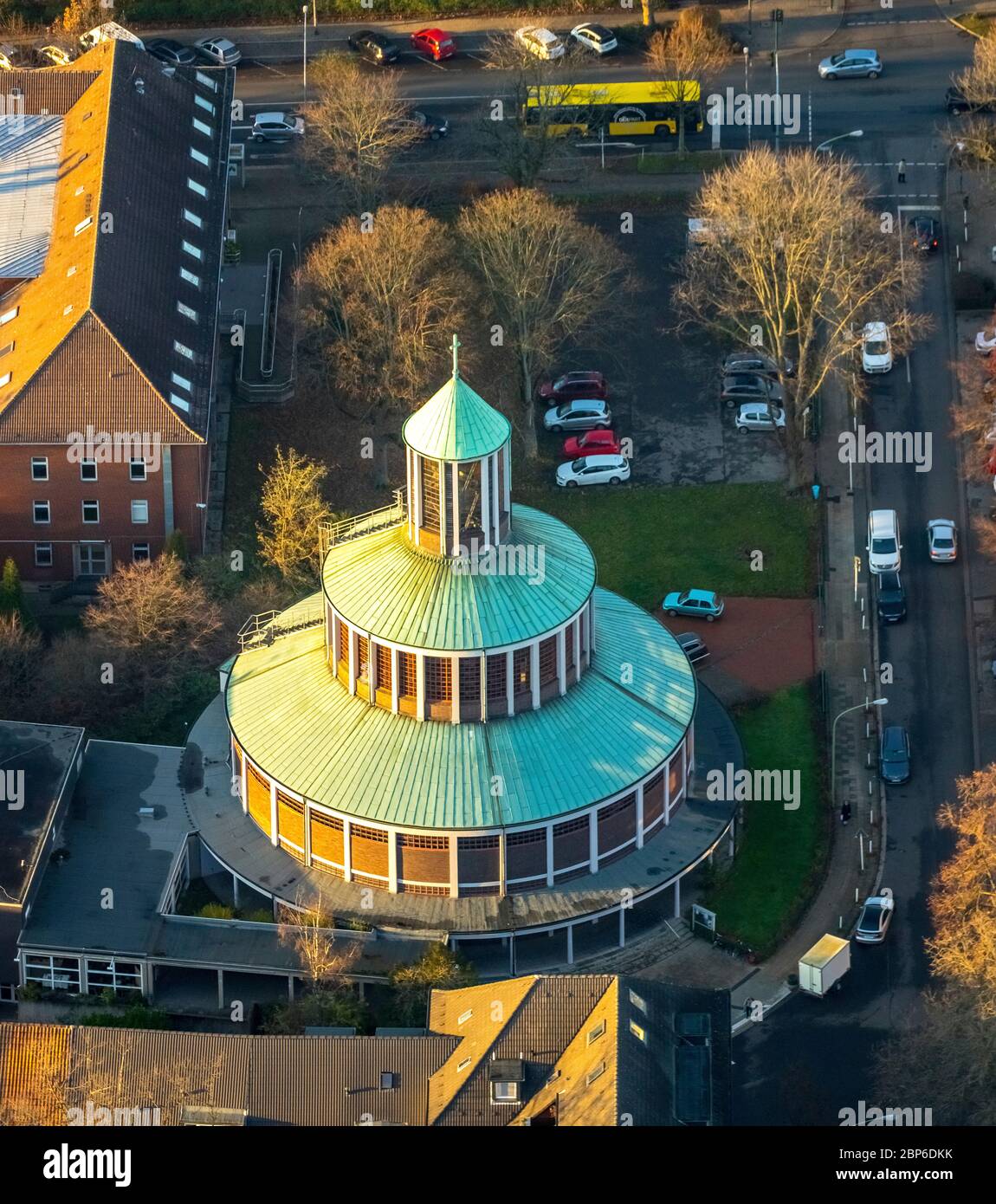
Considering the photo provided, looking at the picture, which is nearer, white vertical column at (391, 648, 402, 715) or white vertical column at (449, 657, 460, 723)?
white vertical column at (449, 657, 460, 723)

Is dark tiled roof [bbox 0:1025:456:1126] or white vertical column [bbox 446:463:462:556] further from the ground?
white vertical column [bbox 446:463:462:556]

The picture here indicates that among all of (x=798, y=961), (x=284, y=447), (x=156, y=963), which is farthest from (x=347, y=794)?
(x=284, y=447)

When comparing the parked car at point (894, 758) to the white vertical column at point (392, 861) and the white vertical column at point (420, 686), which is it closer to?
the white vertical column at point (420, 686)

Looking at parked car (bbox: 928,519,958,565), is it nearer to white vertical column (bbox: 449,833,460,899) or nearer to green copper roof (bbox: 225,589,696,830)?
green copper roof (bbox: 225,589,696,830)

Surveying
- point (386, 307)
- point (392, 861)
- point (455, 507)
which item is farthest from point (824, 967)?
point (386, 307)

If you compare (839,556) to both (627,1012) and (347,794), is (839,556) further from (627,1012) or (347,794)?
(627,1012)

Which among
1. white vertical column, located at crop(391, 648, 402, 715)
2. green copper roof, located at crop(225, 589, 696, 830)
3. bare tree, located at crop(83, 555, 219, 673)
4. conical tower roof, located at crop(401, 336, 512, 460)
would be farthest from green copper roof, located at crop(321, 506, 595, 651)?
bare tree, located at crop(83, 555, 219, 673)

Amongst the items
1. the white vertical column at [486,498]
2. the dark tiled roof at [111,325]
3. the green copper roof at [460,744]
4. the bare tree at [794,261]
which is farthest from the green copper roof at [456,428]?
the bare tree at [794,261]
